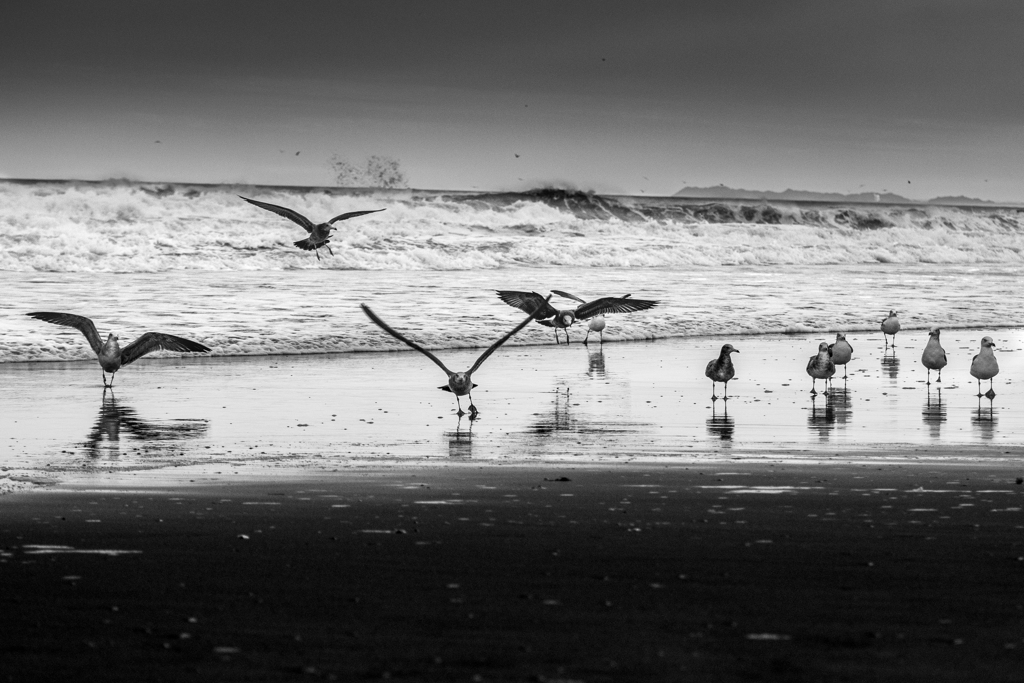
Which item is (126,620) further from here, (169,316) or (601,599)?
(169,316)

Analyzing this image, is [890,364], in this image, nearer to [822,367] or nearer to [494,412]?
[822,367]

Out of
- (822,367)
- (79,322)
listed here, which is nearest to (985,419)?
(822,367)

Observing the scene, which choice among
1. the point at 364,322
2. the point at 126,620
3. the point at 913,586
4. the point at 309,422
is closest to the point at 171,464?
the point at 309,422

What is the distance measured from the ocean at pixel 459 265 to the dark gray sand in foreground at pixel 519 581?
36.5 ft

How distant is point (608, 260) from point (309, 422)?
33.1 m

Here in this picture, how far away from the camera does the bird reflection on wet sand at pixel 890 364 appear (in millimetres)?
15988

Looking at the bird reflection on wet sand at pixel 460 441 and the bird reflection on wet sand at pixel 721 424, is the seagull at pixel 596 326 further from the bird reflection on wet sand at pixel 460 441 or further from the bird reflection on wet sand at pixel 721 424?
the bird reflection on wet sand at pixel 460 441

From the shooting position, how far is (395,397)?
13375 mm

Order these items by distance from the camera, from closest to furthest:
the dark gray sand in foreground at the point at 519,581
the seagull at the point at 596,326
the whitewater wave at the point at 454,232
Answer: the dark gray sand in foreground at the point at 519,581
the seagull at the point at 596,326
the whitewater wave at the point at 454,232

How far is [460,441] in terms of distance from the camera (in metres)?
10.4

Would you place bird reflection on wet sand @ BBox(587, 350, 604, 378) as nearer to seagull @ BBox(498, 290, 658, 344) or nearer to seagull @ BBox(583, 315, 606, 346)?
seagull @ BBox(498, 290, 658, 344)

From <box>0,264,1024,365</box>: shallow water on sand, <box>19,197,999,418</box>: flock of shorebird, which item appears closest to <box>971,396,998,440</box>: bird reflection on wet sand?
<box>19,197,999,418</box>: flock of shorebird

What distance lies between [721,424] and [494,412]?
2.10 m

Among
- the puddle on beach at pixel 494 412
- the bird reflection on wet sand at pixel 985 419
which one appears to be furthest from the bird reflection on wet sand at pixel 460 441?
the bird reflection on wet sand at pixel 985 419
